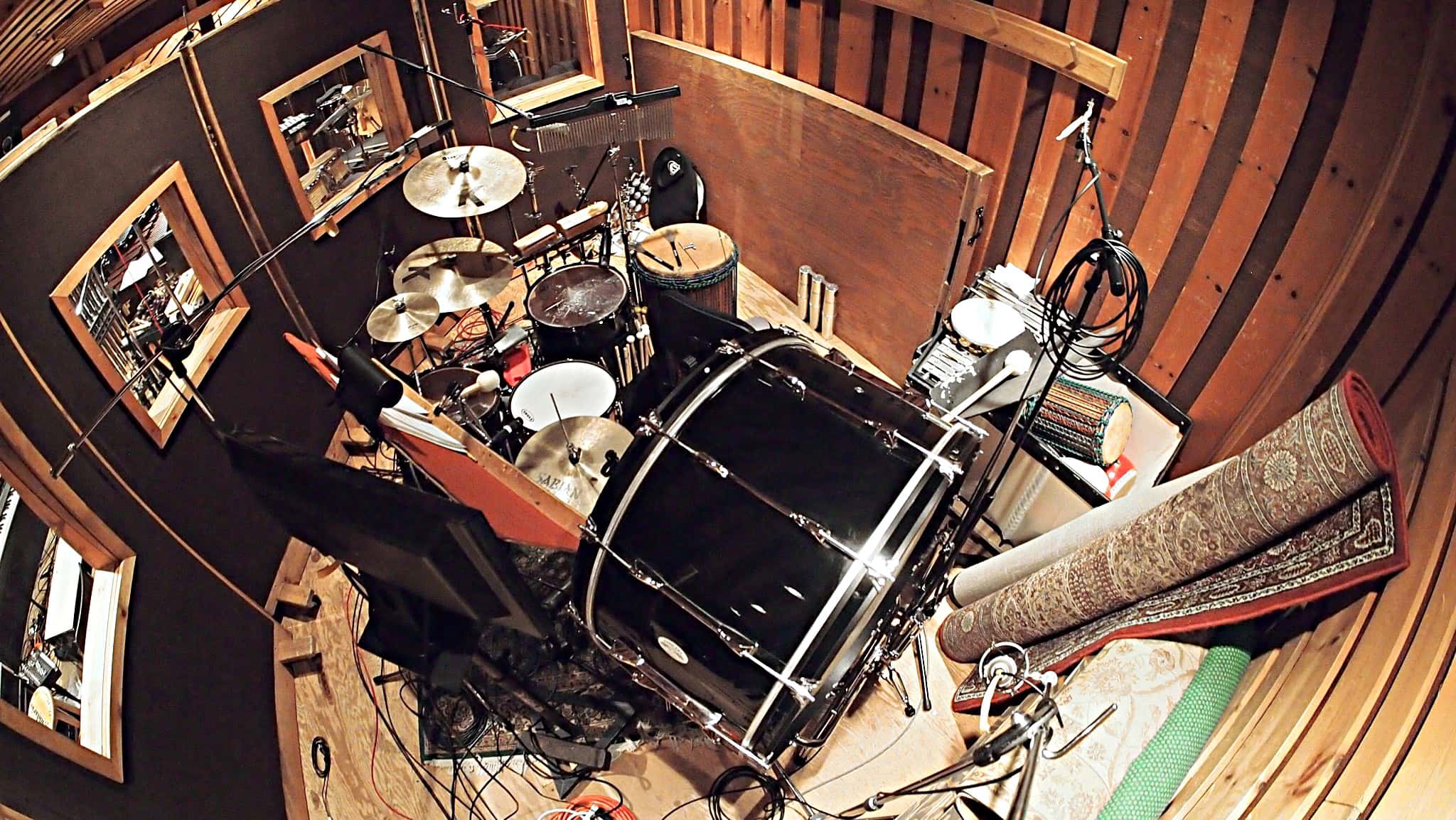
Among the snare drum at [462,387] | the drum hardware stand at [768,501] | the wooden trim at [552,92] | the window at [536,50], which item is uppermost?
the window at [536,50]

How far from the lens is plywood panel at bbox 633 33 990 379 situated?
3.61 m

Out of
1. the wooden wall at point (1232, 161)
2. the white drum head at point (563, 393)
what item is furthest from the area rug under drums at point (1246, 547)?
the white drum head at point (563, 393)

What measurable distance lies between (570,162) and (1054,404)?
336 cm

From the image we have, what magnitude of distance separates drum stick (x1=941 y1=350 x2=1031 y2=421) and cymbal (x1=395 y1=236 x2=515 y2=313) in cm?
223

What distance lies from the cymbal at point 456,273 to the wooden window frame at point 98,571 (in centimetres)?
164

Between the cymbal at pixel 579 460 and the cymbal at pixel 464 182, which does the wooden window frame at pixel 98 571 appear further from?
the cymbal at pixel 464 182

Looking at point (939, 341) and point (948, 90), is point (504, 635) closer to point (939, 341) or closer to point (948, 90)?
point (939, 341)

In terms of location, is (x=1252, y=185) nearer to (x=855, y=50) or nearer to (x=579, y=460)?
(x=855, y=50)

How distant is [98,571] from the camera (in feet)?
7.70

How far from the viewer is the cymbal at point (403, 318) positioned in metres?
3.47

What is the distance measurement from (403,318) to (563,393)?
0.81 meters

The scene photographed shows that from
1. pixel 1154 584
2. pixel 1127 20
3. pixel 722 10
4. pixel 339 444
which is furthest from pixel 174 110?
pixel 1154 584

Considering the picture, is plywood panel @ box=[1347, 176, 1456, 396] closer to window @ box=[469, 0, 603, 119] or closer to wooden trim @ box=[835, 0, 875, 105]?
wooden trim @ box=[835, 0, 875, 105]

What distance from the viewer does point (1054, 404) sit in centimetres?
302
